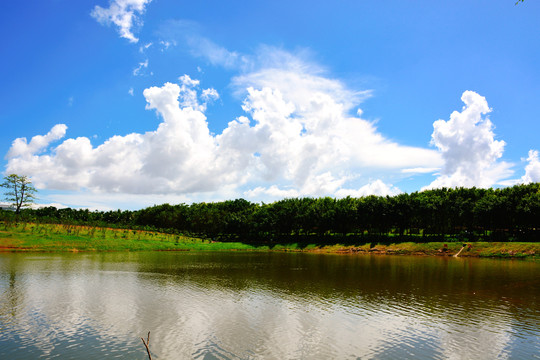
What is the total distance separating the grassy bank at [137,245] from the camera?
7844 cm

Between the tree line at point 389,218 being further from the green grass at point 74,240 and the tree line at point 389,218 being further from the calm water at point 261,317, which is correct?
the calm water at point 261,317

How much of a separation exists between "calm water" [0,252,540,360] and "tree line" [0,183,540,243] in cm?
6812

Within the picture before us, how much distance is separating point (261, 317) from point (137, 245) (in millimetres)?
82083

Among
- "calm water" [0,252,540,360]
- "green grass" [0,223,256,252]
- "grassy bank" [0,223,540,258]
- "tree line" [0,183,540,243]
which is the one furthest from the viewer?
"tree line" [0,183,540,243]

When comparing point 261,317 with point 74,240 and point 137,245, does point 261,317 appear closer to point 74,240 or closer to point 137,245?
point 74,240

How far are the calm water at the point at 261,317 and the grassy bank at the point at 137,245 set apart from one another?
40985mm

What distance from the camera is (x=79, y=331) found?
69.5 feet

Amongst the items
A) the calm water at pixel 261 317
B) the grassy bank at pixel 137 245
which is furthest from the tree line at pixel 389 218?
the calm water at pixel 261 317

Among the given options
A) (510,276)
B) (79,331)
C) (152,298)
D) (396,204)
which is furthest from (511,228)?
(79,331)

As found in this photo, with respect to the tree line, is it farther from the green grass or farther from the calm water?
the calm water

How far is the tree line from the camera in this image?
100 m

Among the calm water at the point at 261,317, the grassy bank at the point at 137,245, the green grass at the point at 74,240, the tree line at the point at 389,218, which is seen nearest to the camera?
the calm water at the point at 261,317

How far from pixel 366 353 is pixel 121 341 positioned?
1488cm

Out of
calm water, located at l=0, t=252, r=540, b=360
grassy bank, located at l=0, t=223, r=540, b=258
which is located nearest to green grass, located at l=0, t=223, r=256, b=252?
grassy bank, located at l=0, t=223, r=540, b=258
